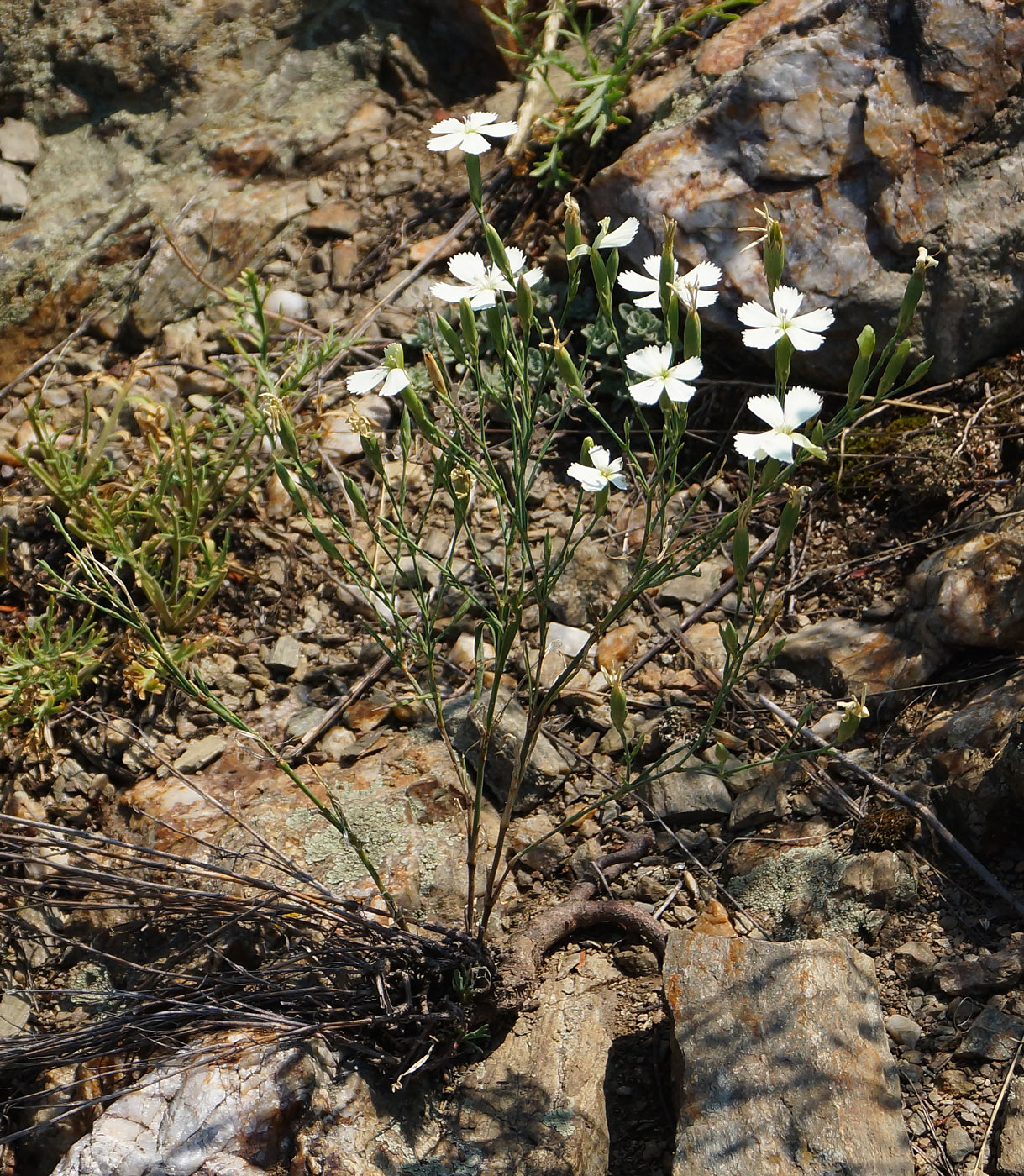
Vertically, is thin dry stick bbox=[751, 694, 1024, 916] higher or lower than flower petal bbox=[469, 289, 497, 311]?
lower

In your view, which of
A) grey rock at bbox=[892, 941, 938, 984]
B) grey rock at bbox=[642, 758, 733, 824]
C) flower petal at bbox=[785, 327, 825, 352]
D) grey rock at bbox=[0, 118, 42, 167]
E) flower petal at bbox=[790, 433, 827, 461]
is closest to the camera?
flower petal at bbox=[790, 433, 827, 461]

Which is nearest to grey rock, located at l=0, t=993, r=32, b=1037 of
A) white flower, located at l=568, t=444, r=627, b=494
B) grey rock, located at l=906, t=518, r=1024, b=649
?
white flower, located at l=568, t=444, r=627, b=494

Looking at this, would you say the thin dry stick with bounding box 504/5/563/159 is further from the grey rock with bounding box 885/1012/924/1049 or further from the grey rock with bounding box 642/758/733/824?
the grey rock with bounding box 885/1012/924/1049

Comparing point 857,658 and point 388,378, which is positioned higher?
point 388,378

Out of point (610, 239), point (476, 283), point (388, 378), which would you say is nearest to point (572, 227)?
point (610, 239)

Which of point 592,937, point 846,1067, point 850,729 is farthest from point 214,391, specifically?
point 846,1067

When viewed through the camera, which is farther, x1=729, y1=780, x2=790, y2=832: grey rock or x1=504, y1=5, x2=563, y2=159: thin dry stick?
x1=504, y1=5, x2=563, y2=159: thin dry stick

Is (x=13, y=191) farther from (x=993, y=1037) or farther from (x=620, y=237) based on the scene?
(x=993, y=1037)

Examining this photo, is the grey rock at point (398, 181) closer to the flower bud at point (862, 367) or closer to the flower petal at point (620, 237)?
the flower petal at point (620, 237)

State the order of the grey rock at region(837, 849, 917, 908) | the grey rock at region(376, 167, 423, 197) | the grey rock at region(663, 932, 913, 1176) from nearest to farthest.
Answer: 1. the grey rock at region(663, 932, 913, 1176)
2. the grey rock at region(837, 849, 917, 908)
3. the grey rock at region(376, 167, 423, 197)
